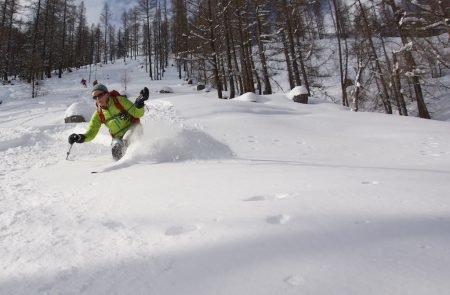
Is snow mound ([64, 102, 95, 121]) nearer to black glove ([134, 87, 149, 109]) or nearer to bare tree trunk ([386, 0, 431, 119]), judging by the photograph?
black glove ([134, 87, 149, 109])

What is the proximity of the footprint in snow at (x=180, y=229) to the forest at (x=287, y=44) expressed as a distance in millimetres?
12375

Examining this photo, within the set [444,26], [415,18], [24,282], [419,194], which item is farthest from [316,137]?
[415,18]

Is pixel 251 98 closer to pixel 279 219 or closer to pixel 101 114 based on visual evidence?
pixel 101 114

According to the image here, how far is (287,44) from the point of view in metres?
19.1

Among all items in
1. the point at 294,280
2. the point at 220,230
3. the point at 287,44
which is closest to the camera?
the point at 294,280

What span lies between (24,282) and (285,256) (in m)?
1.32

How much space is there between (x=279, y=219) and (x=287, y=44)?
18.7 meters

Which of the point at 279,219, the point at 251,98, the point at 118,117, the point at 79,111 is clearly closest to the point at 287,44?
the point at 251,98

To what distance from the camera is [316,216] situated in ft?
6.72

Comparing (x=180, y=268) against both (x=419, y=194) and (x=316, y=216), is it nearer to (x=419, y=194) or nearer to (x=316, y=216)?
(x=316, y=216)

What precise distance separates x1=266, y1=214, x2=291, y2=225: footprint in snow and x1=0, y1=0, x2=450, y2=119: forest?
1198 cm

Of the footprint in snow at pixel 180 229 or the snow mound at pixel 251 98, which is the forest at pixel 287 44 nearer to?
the snow mound at pixel 251 98

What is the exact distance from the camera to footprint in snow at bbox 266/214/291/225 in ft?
6.63

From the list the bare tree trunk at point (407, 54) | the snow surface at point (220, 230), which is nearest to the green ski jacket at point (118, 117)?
the snow surface at point (220, 230)
